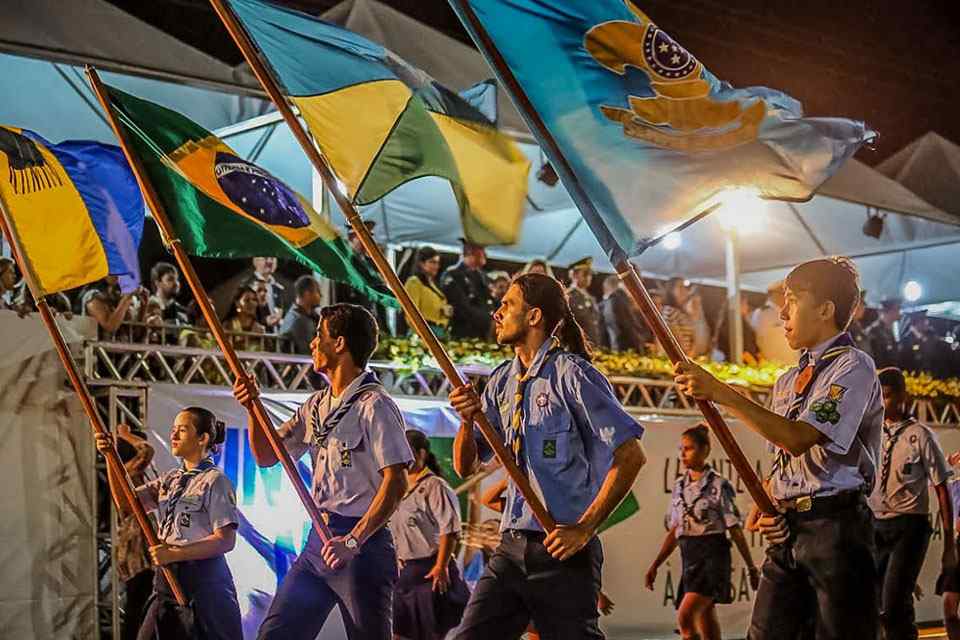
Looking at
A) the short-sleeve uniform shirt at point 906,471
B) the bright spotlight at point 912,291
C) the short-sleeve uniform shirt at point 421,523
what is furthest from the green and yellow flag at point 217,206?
the bright spotlight at point 912,291

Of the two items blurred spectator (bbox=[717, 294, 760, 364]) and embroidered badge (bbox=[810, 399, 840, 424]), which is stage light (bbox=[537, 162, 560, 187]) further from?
embroidered badge (bbox=[810, 399, 840, 424])

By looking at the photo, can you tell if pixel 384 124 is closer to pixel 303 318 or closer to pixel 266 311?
pixel 303 318

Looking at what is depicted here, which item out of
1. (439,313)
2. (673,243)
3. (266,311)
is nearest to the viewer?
(439,313)

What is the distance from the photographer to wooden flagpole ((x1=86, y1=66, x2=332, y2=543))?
19.5 feet

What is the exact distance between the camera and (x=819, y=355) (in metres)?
5.18

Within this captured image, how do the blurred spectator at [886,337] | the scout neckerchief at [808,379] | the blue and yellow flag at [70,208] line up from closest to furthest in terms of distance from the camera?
the scout neckerchief at [808,379] → the blue and yellow flag at [70,208] → the blurred spectator at [886,337]

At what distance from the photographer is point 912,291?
2091cm

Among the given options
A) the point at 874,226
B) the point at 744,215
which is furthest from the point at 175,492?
the point at 874,226

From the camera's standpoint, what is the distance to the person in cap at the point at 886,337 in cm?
1708

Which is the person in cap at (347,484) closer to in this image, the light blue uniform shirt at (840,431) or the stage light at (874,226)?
the light blue uniform shirt at (840,431)

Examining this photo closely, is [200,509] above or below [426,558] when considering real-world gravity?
above

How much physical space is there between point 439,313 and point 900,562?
4204 mm

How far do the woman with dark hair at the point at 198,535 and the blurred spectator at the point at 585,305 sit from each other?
6800mm

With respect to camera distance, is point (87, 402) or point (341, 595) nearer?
point (341, 595)
